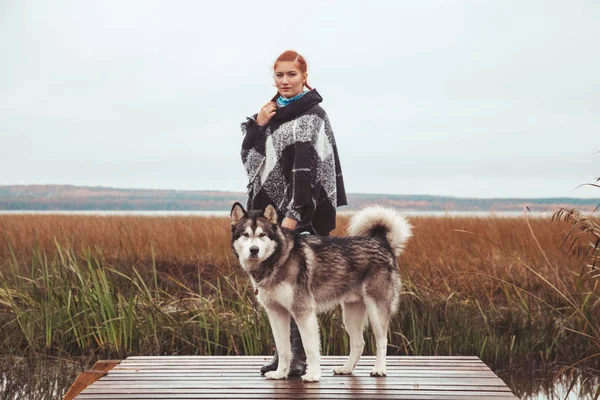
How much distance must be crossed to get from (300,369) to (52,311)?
146 inches

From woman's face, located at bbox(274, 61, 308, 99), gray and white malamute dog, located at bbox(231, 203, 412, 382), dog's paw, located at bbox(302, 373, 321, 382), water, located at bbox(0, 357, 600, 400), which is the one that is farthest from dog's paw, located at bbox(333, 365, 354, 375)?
water, located at bbox(0, 357, 600, 400)

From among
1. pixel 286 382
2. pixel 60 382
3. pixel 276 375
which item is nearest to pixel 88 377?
pixel 60 382

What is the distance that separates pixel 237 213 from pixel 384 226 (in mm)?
1230

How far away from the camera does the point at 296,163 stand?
5012mm

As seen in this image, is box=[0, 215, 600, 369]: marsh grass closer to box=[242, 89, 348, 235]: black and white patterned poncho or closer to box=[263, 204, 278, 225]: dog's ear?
box=[242, 89, 348, 235]: black and white patterned poncho

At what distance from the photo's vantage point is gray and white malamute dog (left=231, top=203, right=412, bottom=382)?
447 cm

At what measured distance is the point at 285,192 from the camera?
5.16 m

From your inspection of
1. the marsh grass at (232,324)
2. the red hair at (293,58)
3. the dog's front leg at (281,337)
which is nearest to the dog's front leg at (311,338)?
the dog's front leg at (281,337)

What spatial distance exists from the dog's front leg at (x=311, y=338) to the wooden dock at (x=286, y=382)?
9cm

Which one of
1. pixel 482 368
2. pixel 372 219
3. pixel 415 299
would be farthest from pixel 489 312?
pixel 372 219

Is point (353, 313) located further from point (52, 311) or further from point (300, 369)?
point (52, 311)

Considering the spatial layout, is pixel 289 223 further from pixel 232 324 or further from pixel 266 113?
pixel 232 324

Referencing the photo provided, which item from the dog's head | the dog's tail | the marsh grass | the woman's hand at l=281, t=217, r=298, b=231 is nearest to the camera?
the dog's head

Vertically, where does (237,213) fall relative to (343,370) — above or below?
above
